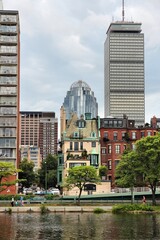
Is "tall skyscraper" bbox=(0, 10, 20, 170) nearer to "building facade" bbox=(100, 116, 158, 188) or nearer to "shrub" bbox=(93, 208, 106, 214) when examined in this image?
"building facade" bbox=(100, 116, 158, 188)

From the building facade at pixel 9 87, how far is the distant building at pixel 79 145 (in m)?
11.7

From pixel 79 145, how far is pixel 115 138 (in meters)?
10.7

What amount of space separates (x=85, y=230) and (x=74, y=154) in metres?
A: 67.8

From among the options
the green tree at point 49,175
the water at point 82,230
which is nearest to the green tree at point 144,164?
the water at point 82,230

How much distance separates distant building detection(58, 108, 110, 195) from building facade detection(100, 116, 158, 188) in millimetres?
2407

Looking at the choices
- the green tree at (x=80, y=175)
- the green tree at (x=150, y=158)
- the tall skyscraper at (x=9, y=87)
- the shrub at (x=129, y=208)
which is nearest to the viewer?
the shrub at (x=129, y=208)

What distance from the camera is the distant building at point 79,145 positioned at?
107m

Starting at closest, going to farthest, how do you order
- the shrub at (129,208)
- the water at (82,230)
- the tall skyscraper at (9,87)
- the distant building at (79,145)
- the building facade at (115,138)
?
1. the water at (82,230)
2. the shrub at (129,208)
3. the distant building at (79,145)
4. the tall skyscraper at (9,87)
5. the building facade at (115,138)

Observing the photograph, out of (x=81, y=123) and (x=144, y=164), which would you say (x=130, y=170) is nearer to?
(x=144, y=164)

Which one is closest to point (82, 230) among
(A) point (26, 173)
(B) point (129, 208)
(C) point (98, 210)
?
(C) point (98, 210)

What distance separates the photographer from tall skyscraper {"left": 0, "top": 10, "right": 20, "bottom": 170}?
110188 millimetres

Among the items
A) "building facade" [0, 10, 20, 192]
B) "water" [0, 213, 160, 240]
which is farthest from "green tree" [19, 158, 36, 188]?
"water" [0, 213, 160, 240]

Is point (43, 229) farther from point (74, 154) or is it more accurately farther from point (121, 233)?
point (74, 154)

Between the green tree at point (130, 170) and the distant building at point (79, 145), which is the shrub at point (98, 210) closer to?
the green tree at point (130, 170)
